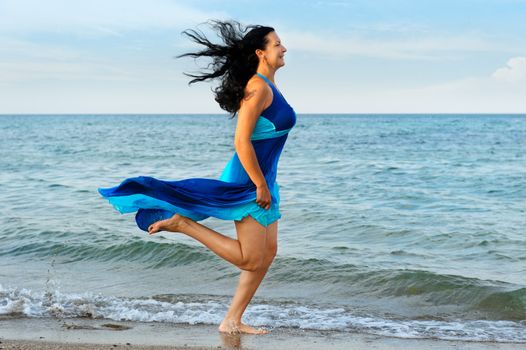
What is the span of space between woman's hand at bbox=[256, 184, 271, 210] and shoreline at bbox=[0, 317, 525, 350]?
102cm

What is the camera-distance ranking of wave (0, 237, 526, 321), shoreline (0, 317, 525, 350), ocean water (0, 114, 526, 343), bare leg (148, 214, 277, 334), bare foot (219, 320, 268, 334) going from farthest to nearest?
wave (0, 237, 526, 321)
ocean water (0, 114, 526, 343)
bare foot (219, 320, 268, 334)
shoreline (0, 317, 525, 350)
bare leg (148, 214, 277, 334)

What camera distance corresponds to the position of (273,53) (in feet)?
15.9

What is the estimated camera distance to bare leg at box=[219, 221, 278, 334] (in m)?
4.99

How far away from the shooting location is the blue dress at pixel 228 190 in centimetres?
480

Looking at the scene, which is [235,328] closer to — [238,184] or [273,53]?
[238,184]

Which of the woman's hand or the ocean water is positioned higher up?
the woman's hand

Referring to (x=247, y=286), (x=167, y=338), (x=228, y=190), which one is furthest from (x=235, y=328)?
(x=228, y=190)

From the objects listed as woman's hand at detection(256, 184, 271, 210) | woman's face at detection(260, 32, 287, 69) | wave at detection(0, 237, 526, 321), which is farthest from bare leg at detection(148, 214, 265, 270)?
wave at detection(0, 237, 526, 321)

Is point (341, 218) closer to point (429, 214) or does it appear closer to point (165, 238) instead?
point (429, 214)

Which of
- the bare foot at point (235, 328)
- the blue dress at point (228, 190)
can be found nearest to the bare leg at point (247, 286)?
the bare foot at point (235, 328)

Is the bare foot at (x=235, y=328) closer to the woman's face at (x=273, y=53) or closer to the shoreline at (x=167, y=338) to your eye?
the shoreline at (x=167, y=338)

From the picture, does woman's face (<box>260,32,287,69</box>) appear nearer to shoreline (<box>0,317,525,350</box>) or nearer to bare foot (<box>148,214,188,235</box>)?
bare foot (<box>148,214,188,235</box>)

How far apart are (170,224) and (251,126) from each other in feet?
2.92

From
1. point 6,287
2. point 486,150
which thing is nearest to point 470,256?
point 6,287
